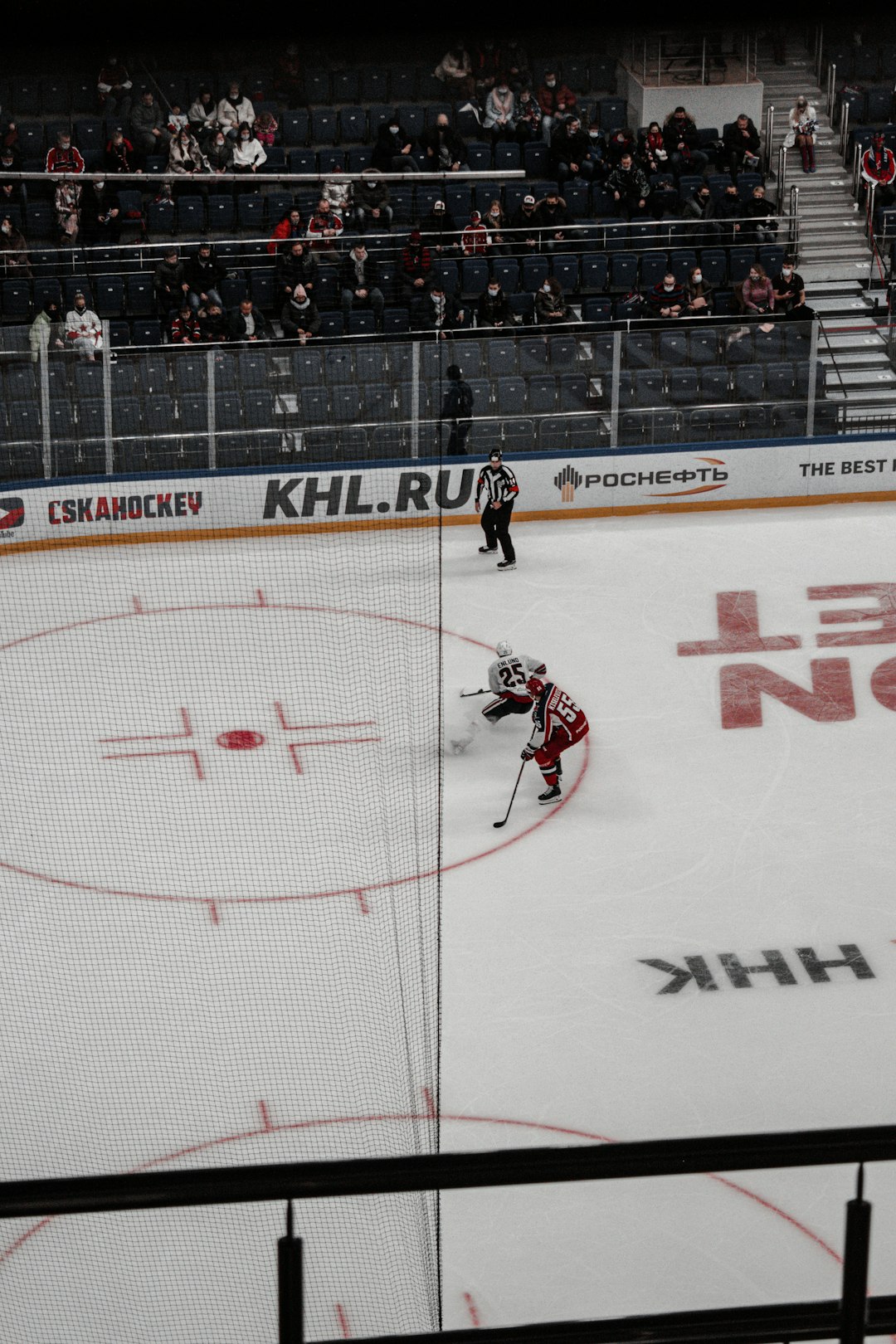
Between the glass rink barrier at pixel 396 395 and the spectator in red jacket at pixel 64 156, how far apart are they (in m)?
2.09

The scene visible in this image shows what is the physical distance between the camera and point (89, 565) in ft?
48.8

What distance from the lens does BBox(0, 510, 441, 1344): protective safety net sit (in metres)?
6.38

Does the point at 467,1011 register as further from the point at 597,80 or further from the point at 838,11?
the point at 597,80

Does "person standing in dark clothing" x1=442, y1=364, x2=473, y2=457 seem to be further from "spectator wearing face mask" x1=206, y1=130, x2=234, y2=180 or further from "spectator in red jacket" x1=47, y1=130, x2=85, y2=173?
"spectator in red jacket" x1=47, y1=130, x2=85, y2=173

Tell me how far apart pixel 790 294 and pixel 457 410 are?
4.14m

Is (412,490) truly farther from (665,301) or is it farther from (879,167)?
(879,167)

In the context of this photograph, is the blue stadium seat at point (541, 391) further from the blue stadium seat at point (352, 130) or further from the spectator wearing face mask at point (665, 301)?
the blue stadium seat at point (352, 130)

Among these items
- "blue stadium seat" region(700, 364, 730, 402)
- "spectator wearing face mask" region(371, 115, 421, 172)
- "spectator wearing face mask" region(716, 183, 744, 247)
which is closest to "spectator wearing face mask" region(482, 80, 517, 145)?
"spectator wearing face mask" region(371, 115, 421, 172)

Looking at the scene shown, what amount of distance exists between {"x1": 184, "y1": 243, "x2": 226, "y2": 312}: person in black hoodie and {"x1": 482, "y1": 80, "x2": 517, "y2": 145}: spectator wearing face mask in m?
3.57

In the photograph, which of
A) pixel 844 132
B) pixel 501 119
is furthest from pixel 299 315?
pixel 844 132

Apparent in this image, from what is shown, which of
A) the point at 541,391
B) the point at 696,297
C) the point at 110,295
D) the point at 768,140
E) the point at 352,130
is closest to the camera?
the point at 541,391

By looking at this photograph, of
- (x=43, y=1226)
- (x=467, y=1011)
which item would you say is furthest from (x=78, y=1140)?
(x=467, y=1011)

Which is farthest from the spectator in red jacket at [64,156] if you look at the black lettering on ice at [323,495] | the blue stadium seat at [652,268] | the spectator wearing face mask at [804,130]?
the spectator wearing face mask at [804,130]

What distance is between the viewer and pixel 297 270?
55.3 ft
